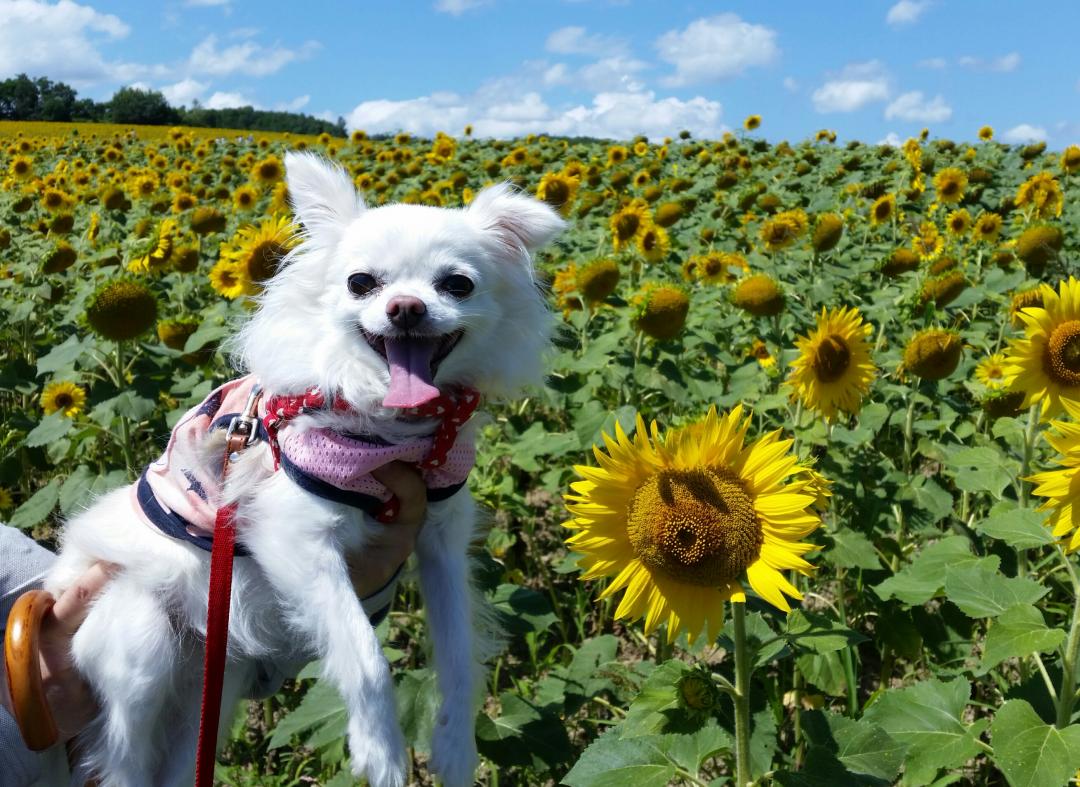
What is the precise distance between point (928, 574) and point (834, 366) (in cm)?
89

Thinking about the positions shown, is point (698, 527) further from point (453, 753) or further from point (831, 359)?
point (831, 359)

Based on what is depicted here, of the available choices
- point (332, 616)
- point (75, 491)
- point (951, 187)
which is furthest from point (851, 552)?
point (951, 187)

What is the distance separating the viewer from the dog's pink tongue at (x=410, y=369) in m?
2.10

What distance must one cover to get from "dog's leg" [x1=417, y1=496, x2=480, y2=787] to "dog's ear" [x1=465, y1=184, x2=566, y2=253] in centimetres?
81

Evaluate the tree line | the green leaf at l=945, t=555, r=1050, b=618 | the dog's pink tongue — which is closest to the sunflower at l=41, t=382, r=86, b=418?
the dog's pink tongue

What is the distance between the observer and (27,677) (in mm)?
2211

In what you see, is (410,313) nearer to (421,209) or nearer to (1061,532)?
(421,209)

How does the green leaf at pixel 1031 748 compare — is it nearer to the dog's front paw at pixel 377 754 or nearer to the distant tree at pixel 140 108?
the dog's front paw at pixel 377 754

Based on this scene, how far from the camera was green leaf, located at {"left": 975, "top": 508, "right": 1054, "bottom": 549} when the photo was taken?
7.32 feet

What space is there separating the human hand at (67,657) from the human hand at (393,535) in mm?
756

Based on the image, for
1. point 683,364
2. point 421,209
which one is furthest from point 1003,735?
point 683,364

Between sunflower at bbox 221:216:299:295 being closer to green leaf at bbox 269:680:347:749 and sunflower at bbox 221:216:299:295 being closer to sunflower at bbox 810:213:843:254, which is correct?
green leaf at bbox 269:680:347:749

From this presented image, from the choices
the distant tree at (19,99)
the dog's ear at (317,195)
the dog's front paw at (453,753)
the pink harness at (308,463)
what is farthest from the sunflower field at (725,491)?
the distant tree at (19,99)

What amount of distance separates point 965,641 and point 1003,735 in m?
1.16
